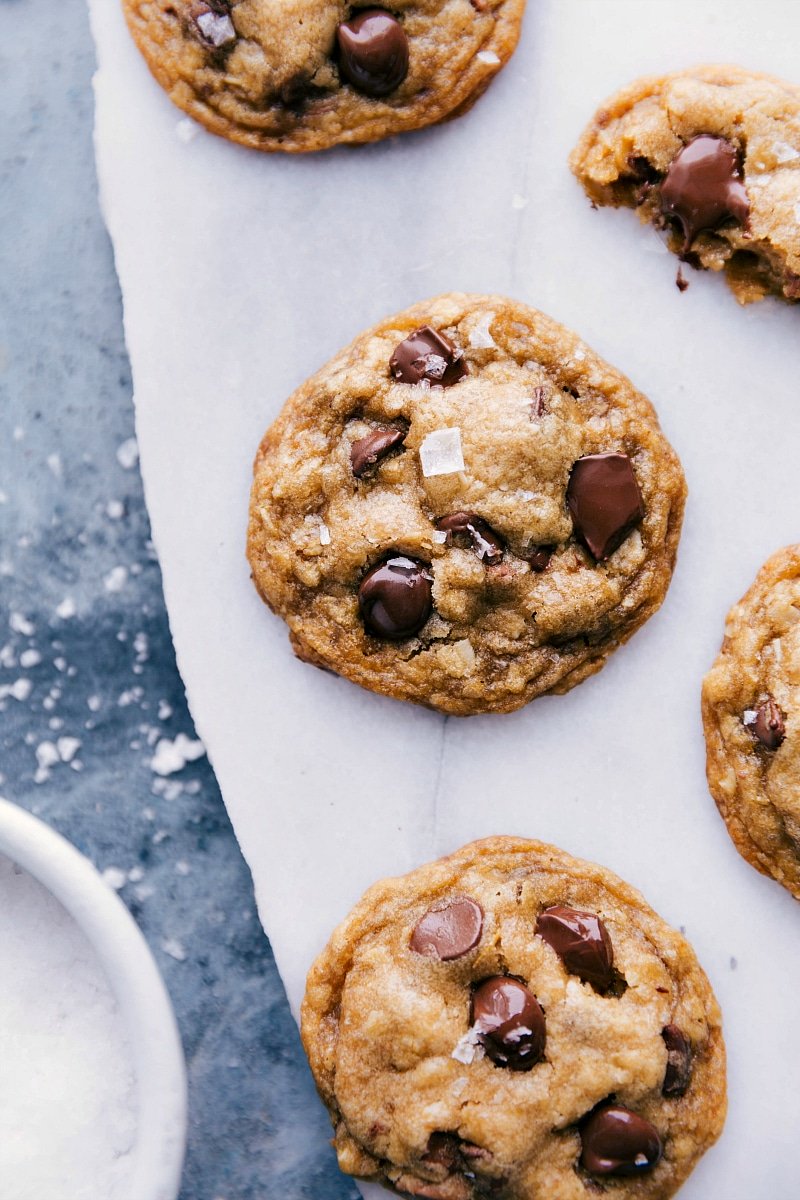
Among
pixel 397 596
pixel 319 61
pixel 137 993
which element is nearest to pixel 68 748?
pixel 137 993

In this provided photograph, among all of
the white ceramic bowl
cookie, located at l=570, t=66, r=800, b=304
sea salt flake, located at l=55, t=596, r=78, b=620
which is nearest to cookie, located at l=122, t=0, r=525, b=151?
cookie, located at l=570, t=66, r=800, b=304

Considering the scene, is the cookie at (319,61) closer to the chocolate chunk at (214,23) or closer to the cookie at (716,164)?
the chocolate chunk at (214,23)

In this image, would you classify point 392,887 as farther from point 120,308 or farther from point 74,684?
point 120,308

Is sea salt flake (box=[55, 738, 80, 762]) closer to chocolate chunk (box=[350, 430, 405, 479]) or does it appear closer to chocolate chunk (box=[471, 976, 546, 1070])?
chocolate chunk (box=[350, 430, 405, 479])

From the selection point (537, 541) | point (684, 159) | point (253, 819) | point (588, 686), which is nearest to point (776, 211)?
point (684, 159)

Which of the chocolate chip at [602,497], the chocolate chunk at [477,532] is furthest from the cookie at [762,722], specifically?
the chocolate chunk at [477,532]

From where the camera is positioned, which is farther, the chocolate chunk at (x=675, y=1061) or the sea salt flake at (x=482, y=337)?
the sea salt flake at (x=482, y=337)
